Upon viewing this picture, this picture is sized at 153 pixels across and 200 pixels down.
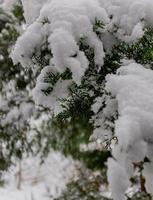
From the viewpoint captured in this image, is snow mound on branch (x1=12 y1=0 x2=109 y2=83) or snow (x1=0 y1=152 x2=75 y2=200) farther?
snow (x1=0 y1=152 x2=75 y2=200)

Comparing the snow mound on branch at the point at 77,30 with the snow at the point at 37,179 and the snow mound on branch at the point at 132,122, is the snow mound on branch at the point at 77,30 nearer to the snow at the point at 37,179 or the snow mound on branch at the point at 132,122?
the snow mound on branch at the point at 132,122

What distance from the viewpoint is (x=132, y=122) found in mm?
1873

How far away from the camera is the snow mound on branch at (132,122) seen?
1.83 m

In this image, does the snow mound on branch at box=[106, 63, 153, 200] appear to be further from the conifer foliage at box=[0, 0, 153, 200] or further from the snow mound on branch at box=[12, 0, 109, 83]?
the snow mound on branch at box=[12, 0, 109, 83]

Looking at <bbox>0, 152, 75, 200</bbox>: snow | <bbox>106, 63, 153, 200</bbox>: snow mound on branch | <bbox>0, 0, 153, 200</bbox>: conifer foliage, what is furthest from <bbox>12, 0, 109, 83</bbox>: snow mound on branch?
<bbox>0, 152, 75, 200</bbox>: snow

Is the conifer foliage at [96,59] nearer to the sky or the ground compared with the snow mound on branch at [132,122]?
nearer to the sky

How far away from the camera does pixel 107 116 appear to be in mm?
2264

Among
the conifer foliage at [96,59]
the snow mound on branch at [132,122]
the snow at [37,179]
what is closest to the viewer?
the snow mound on branch at [132,122]

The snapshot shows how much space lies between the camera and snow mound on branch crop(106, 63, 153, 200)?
183 cm

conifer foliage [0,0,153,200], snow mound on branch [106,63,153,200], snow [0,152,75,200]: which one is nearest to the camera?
snow mound on branch [106,63,153,200]

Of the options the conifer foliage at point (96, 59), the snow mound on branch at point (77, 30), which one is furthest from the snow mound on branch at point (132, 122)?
the snow mound on branch at point (77, 30)

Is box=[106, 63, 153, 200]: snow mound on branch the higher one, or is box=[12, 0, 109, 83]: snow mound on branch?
box=[12, 0, 109, 83]: snow mound on branch

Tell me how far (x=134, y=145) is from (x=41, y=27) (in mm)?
898

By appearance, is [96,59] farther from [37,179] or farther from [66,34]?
[37,179]
